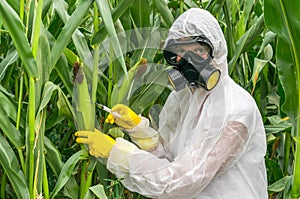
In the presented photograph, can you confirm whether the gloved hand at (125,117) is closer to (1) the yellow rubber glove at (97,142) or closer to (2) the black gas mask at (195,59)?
(1) the yellow rubber glove at (97,142)

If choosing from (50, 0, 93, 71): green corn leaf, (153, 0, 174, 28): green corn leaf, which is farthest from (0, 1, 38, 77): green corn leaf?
(153, 0, 174, 28): green corn leaf

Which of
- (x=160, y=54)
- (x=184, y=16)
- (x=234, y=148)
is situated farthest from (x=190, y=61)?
(x=160, y=54)

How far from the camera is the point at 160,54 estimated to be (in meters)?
1.68

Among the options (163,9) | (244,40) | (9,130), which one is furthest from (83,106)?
(244,40)

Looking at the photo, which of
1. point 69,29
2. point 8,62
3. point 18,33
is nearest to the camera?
point 18,33

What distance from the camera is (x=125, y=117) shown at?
1.44 m

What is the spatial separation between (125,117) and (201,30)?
0.96 feet

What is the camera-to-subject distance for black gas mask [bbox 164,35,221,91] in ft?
4.35

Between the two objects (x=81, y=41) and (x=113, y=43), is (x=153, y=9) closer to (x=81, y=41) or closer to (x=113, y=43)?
(x=81, y=41)

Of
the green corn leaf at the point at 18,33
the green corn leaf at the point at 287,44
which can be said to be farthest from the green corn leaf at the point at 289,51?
the green corn leaf at the point at 18,33

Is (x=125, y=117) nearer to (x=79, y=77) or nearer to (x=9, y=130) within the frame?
(x=79, y=77)

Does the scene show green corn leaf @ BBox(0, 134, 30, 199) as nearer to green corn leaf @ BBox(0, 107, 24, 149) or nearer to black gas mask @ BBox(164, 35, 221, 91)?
green corn leaf @ BBox(0, 107, 24, 149)

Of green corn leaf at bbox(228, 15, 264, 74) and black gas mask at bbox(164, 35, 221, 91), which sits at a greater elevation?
black gas mask at bbox(164, 35, 221, 91)

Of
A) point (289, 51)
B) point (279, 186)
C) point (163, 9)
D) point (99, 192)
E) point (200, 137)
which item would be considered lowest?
point (279, 186)
